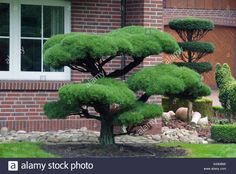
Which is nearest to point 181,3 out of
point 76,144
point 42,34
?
point 42,34

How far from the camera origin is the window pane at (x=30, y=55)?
1215 centimetres

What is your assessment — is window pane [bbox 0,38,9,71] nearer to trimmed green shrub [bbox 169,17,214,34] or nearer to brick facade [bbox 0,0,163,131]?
brick facade [bbox 0,0,163,131]

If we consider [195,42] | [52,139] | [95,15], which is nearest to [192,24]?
[195,42]

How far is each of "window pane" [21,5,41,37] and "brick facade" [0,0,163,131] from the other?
658 millimetres

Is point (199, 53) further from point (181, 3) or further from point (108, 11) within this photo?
point (181, 3)

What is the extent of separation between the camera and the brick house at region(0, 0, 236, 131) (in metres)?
11.9

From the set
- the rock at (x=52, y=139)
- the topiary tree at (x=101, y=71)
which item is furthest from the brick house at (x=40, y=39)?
the topiary tree at (x=101, y=71)

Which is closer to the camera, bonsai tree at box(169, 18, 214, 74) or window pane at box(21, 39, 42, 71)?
window pane at box(21, 39, 42, 71)

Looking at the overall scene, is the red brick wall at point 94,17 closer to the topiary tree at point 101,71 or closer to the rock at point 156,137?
the rock at point 156,137

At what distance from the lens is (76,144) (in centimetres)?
1040

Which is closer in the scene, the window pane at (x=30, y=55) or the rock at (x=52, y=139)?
the rock at (x=52, y=139)

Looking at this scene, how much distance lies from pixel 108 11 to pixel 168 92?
3.75m

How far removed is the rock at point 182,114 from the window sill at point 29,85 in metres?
3.03

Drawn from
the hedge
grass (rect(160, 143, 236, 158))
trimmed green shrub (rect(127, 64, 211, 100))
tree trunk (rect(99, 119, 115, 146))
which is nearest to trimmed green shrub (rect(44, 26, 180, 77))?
trimmed green shrub (rect(127, 64, 211, 100))
